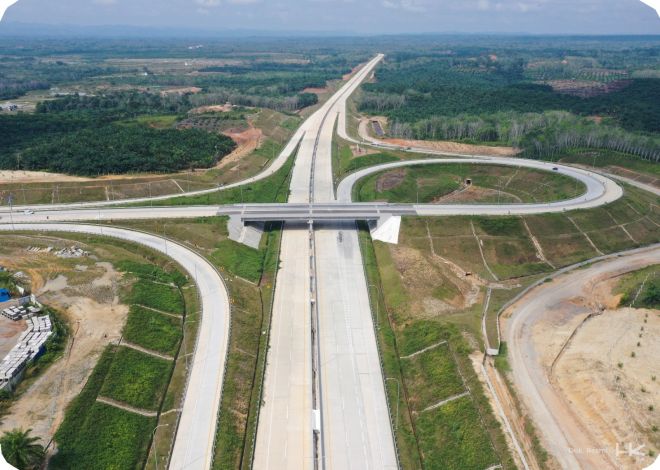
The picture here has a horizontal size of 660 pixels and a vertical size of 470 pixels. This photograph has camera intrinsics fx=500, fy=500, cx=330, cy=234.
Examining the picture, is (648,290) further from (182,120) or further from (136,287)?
(182,120)

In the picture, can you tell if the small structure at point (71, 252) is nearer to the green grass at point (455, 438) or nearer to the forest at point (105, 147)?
the forest at point (105, 147)

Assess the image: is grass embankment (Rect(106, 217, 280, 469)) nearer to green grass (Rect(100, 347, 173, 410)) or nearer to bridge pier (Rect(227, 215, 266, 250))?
bridge pier (Rect(227, 215, 266, 250))

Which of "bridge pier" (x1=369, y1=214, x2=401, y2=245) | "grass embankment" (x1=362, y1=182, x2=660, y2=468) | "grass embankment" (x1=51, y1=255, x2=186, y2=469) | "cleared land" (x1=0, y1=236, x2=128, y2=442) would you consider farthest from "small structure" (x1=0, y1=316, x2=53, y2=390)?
"bridge pier" (x1=369, y1=214, x2=401, y2=245)

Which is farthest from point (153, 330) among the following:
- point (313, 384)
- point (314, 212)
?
point (314, 212)

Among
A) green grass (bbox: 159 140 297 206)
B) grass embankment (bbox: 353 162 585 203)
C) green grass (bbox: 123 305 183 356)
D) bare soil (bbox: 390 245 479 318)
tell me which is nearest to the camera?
green grass (bbox: 123 305 183 356)

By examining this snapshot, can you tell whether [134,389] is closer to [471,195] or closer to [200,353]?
[200,353]
